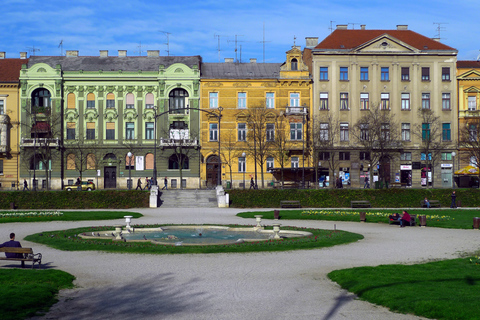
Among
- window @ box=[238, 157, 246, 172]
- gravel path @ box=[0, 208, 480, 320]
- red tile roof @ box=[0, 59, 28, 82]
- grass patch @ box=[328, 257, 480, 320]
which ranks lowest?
gravel path @ box=[0, 208, 480, 320]

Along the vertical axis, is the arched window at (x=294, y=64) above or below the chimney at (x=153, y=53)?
below

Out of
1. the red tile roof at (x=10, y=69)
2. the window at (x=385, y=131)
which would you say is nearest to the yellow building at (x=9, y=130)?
the red tile roof at (x=10, y=69)

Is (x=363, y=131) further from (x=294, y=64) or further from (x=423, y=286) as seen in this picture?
(x=423, y=286)

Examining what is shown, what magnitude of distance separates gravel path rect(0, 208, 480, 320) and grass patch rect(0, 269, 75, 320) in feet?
1.21

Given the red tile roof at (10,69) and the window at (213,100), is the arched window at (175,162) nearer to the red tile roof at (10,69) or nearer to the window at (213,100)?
the window at (213,100)

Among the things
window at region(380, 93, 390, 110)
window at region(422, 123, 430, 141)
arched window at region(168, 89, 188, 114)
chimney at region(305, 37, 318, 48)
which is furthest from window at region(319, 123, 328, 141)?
arched window at region(168, 89, 188, 114)

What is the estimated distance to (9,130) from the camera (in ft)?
226

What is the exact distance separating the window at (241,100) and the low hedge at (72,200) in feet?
83.9

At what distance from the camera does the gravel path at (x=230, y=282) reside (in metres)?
12.4

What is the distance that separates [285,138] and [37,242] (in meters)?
47.0

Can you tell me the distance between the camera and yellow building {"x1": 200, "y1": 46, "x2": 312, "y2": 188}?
68.9 m

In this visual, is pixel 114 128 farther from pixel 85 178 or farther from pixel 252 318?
pixel 252 318

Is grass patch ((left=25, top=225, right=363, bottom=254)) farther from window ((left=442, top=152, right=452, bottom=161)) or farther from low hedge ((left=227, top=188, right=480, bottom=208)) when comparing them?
window ((left=442, top=152, right=452, bottom=161))

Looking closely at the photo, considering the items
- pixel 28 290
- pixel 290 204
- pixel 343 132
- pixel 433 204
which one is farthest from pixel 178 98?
pixel 28 290
